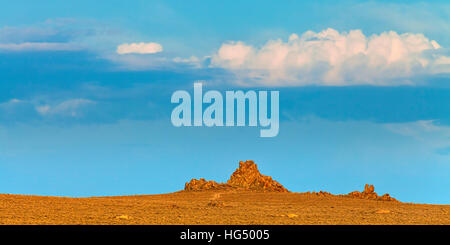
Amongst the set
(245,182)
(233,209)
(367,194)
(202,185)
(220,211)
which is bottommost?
(220,211)

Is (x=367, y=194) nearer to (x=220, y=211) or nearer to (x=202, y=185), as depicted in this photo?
(x=202, y=185)

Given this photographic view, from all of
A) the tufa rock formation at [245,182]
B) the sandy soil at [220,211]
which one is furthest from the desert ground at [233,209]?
the tufa rock formation at [245,182]

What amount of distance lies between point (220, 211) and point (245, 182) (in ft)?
50.5

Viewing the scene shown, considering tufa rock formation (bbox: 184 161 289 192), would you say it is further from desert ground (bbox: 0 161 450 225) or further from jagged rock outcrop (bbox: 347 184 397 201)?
jagged rock outcrop (bbox: 347 184 397 201)

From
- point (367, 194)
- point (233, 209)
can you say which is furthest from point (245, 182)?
point (233, 209)

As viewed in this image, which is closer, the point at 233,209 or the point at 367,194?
the point at 233,209

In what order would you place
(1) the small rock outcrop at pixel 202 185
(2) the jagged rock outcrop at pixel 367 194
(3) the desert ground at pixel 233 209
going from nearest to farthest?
1. (3) the desert ground at pixel 233 209
2. (2) the jagged rock outcrop at pixel 367 194
3. (1) the small rock outcrop at pixel 202 185

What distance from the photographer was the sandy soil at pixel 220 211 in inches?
989

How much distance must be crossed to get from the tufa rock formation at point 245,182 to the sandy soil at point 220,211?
523cm

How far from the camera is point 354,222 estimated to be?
26109 millimetres

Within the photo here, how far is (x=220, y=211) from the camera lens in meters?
29.5

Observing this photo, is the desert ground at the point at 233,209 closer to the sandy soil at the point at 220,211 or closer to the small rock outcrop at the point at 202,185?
the sandy soil at the point at 220,211
